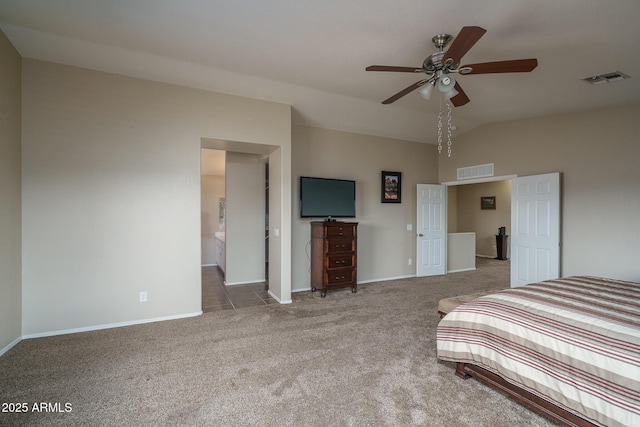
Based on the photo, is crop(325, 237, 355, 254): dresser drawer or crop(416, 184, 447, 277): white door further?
crop(416, 184, 447, 277): white door

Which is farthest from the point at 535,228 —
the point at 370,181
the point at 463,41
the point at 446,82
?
the point at 463,41

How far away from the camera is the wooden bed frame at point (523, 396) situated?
165 cm

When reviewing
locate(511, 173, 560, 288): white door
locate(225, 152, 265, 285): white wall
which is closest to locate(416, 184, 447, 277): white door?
locate(511, 173, 560, 288): white door

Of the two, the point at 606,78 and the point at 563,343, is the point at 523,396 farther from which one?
the point at 606,78

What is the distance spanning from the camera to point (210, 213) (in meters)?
7.38

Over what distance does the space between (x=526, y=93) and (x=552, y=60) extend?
3.02 feet

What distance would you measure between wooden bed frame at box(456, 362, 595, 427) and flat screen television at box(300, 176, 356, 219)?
2988mm

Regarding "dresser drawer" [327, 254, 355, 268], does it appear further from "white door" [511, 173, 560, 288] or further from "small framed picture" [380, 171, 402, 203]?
"white door" [511, 173, 560, 288]

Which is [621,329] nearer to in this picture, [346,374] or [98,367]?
[346,374]

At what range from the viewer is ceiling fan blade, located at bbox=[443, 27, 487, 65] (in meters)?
1.79

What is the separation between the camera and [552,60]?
285 centimetres

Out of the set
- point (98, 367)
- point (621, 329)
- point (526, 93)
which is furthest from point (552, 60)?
point (98, 367)

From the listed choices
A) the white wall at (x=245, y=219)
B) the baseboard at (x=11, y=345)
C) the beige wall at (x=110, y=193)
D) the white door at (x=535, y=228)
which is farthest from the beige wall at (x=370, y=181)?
the baseboard at (x=11, y=345)

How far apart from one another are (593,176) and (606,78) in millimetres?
1510
